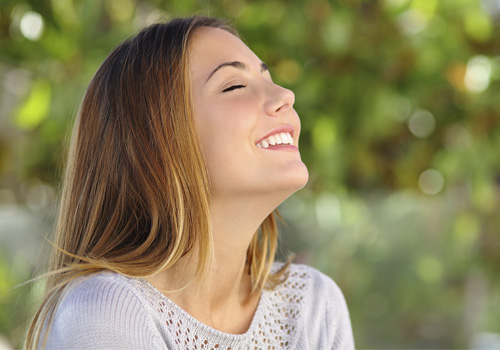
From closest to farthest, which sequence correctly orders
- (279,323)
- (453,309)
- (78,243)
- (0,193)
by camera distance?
(78,243)
(279,323)
(0,193)
(453,309)

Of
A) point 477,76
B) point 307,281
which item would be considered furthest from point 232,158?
point 477,76

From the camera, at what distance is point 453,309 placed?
85.0 inches

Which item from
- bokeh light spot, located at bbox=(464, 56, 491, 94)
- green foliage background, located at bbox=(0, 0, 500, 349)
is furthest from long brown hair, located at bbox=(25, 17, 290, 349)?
bokeh light spot, located at bbox=(464, 56, 491, 94)

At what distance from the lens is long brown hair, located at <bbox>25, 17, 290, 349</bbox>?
2.78 ft

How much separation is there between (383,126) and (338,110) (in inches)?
4.8

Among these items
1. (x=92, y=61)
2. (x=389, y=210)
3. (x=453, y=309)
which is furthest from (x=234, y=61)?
(x=453, y=309)

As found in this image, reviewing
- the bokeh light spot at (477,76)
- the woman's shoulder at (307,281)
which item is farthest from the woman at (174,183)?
the bokeh light spot at (477,76)

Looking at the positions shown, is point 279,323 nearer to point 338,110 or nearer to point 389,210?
point 338,110

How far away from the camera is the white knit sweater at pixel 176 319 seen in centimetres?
75

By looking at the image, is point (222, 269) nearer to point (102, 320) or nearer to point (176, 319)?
point (176, 319)

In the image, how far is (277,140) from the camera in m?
0.87

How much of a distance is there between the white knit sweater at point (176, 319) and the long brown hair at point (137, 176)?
1.5 inches

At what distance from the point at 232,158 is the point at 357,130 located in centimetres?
79

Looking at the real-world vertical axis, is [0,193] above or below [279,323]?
above
